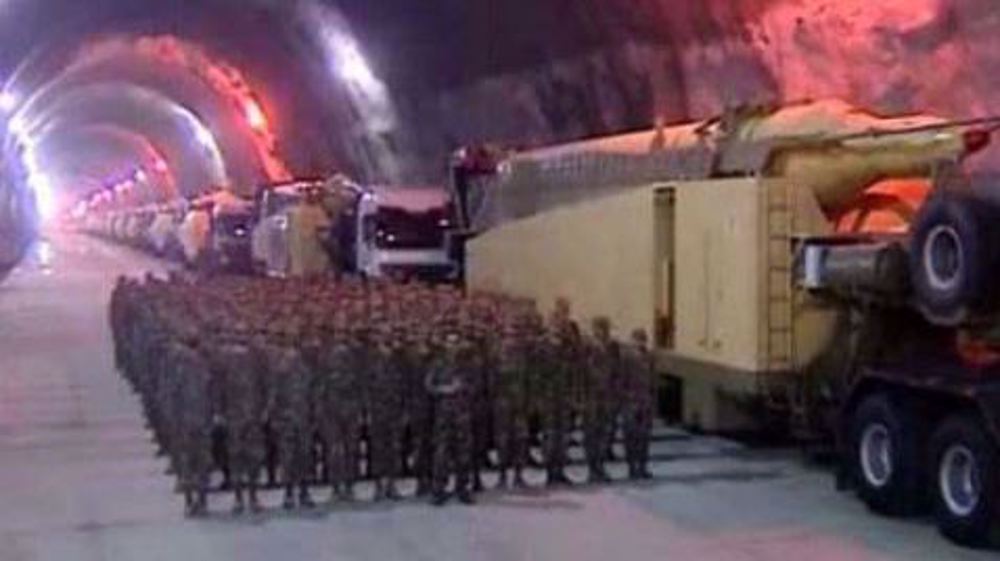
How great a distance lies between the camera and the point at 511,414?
44.7 feet

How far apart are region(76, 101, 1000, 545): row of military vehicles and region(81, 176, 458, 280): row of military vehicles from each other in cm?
1005

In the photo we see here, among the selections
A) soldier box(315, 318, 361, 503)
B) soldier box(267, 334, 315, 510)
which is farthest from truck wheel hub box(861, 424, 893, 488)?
soldier box(267, 334, 315, 510)

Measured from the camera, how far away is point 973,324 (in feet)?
38.4

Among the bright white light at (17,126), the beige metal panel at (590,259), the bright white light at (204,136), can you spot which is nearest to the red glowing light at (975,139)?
the beige metal panel at (590,259)

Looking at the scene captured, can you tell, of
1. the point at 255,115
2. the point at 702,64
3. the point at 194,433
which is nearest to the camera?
the point at 194,433

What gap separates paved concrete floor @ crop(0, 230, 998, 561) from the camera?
11.2m

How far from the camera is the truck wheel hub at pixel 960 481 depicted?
11156 millimetres

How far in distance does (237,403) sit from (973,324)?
187 inches

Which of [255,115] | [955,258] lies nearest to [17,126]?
[255,115]

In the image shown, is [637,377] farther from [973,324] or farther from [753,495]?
[973,324]

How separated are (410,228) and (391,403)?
1963cm

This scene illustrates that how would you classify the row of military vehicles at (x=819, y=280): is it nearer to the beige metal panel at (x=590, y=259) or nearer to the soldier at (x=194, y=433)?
the beige metal panel at (x=590, y=259)

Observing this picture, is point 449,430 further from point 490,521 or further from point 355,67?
point 355,67

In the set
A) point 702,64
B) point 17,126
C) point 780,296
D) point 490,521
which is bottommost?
point 490,521
